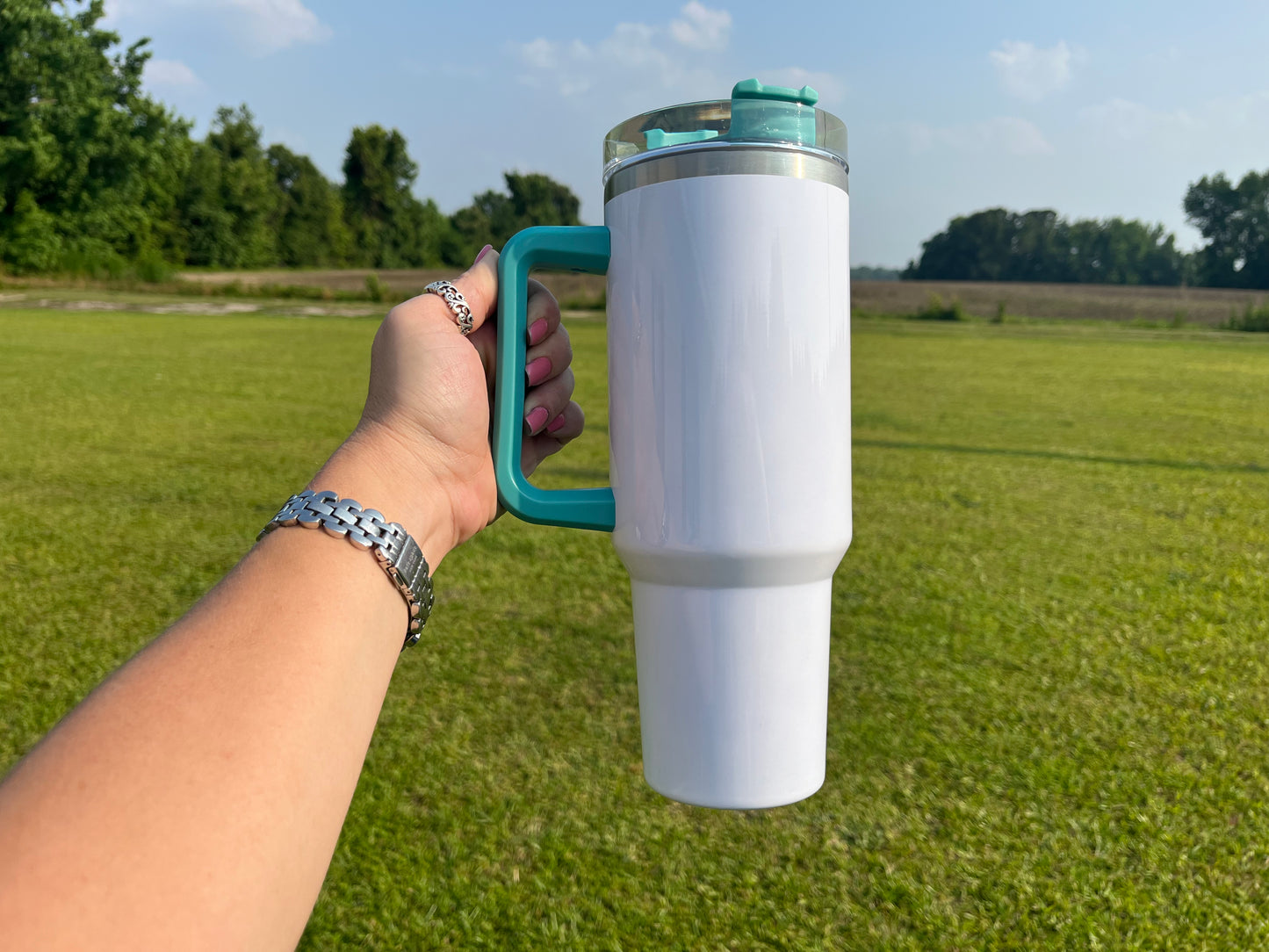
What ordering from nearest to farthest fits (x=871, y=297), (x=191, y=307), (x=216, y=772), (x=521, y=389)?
(x=216, y=772) < (x=521, y=389) < (x=191, y=307) < (x=871, y=297)

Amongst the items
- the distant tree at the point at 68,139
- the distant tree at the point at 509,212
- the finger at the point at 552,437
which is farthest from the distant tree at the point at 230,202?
the finger at the point at 552,437

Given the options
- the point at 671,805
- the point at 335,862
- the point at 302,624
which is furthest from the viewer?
the point at 671,805

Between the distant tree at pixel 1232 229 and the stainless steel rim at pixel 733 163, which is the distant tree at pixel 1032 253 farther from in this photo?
the stainless steel rim at pixel 733 163

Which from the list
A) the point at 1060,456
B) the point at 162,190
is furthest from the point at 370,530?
the point at 162,190

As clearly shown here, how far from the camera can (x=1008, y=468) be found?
17.4 ft

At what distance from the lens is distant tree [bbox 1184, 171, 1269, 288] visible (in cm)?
3953

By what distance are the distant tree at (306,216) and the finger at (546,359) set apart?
41.0 meters

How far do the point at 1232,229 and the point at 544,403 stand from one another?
50.4m

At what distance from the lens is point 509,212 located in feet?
137

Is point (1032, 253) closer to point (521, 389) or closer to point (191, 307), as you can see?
point (191, 307)

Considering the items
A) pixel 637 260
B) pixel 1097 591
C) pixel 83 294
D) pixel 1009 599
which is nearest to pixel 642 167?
pixel 637 260

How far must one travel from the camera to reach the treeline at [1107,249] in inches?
1569

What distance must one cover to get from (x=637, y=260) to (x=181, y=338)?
13.2 metres

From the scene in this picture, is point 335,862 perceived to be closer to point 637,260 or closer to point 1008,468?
point 637,260
